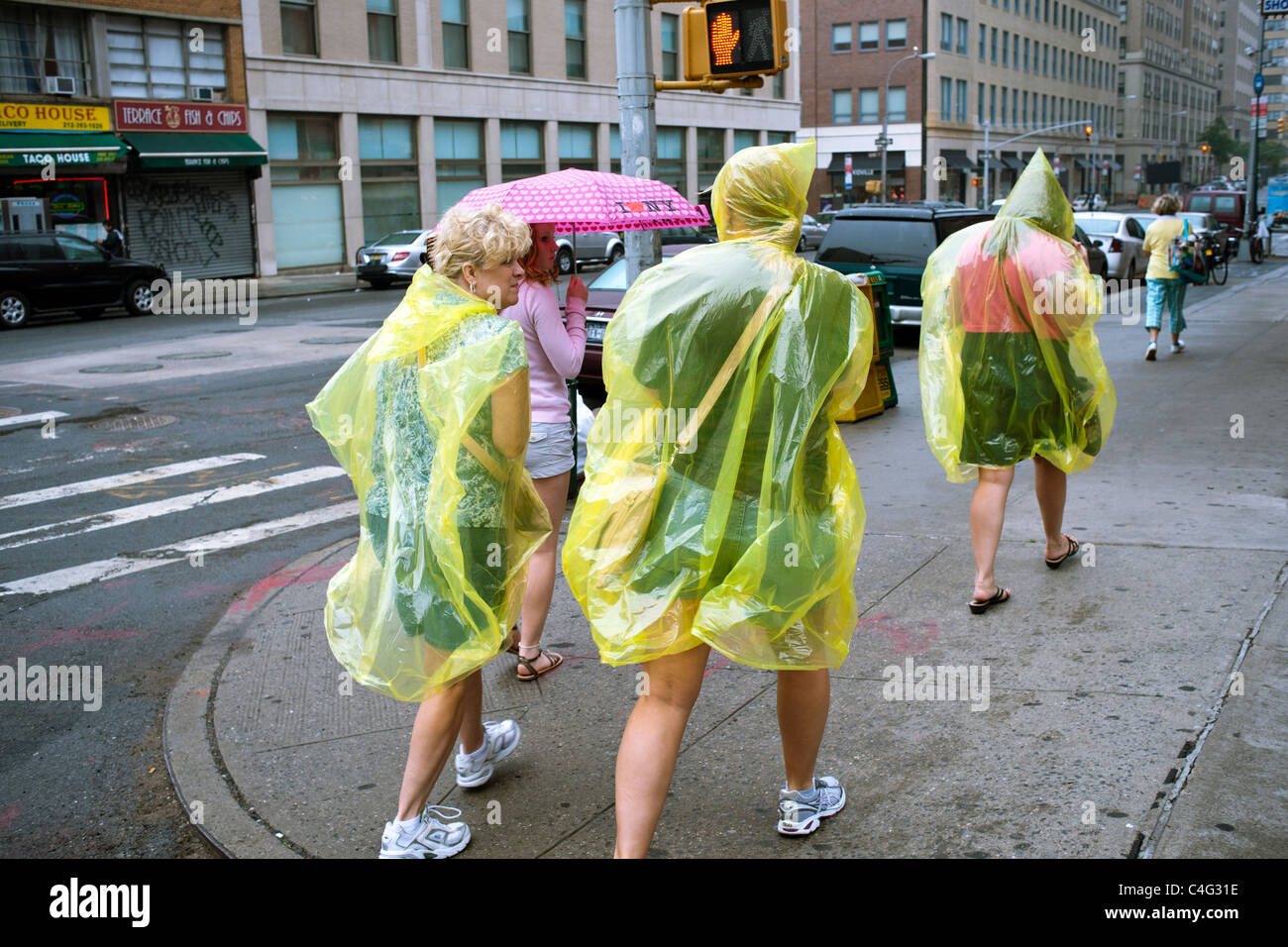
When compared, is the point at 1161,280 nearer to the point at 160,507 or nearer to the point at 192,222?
the point at 160,507

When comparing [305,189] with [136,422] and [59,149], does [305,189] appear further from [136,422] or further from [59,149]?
[136,422]

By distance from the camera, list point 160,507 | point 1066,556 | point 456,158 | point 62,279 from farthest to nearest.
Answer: point 456,158
point 62,279
point 160,507
point 1066,556

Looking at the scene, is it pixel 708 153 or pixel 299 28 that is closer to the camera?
pixel 299 28

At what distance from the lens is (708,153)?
4616cm

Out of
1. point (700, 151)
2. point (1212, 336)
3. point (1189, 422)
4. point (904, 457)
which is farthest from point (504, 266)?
point (700, 151)

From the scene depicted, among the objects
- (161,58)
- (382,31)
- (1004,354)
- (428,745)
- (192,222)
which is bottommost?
(428,745)

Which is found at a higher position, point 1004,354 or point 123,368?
point 1004,354

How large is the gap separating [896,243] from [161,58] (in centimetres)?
2103

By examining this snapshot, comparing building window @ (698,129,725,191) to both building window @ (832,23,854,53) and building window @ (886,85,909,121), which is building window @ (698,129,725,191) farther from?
building window @ (832,23,854,53)

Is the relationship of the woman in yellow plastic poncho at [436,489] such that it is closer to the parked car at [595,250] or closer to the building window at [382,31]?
the parked car at [595,250]

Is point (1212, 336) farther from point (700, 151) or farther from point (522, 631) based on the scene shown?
point (700, 151)

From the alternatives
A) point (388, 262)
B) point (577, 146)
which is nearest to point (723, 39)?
point (388, 262)

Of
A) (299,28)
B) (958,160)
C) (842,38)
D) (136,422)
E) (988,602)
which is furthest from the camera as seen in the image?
(958,160)

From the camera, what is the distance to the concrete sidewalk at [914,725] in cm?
335
